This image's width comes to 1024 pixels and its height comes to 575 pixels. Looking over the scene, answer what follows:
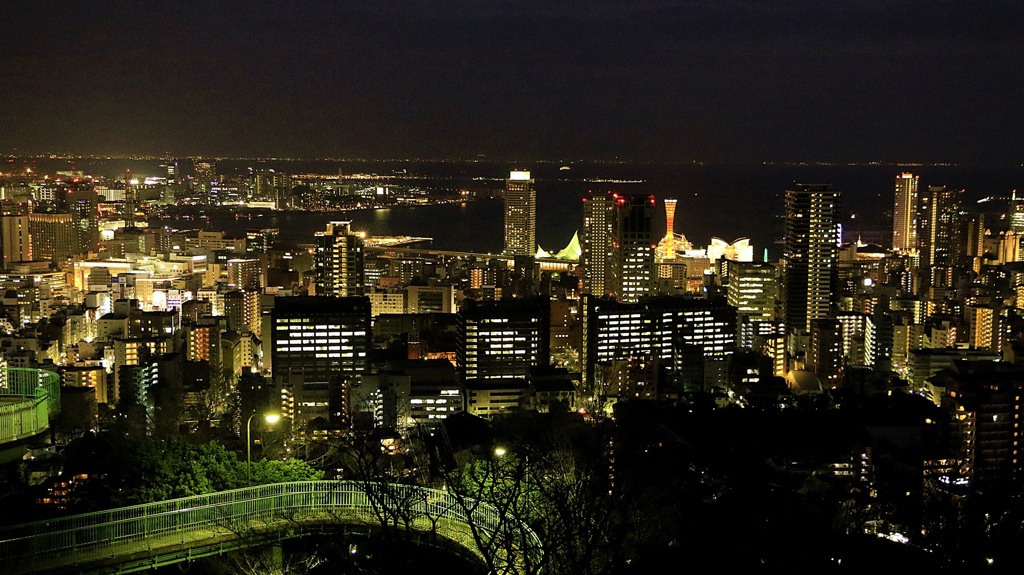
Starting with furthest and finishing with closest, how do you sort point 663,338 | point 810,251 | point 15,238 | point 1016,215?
point 1016,215 → point 15,238 → point 810,251 → point 663,338

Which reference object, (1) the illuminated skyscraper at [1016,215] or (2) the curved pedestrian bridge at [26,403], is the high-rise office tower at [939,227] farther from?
(2) the curved pedestrian bridge at [26,403]

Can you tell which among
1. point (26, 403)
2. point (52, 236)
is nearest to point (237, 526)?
point (26, 403)

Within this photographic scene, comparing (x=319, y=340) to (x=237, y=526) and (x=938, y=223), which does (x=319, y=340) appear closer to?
(x=237, y=526)

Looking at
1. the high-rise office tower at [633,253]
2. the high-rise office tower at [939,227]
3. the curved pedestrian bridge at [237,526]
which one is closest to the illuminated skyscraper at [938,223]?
the high-rise office tower at [939,227]

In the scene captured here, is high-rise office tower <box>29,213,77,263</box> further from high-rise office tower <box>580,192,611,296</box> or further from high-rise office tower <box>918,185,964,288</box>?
high-rise office tower <box>918,185,964,288</box>

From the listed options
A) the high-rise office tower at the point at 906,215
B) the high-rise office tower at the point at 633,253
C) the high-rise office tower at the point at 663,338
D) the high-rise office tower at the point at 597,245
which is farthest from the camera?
the high-rise office tower at the point at 906,215

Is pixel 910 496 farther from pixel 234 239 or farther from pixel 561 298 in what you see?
pixel 234 239
